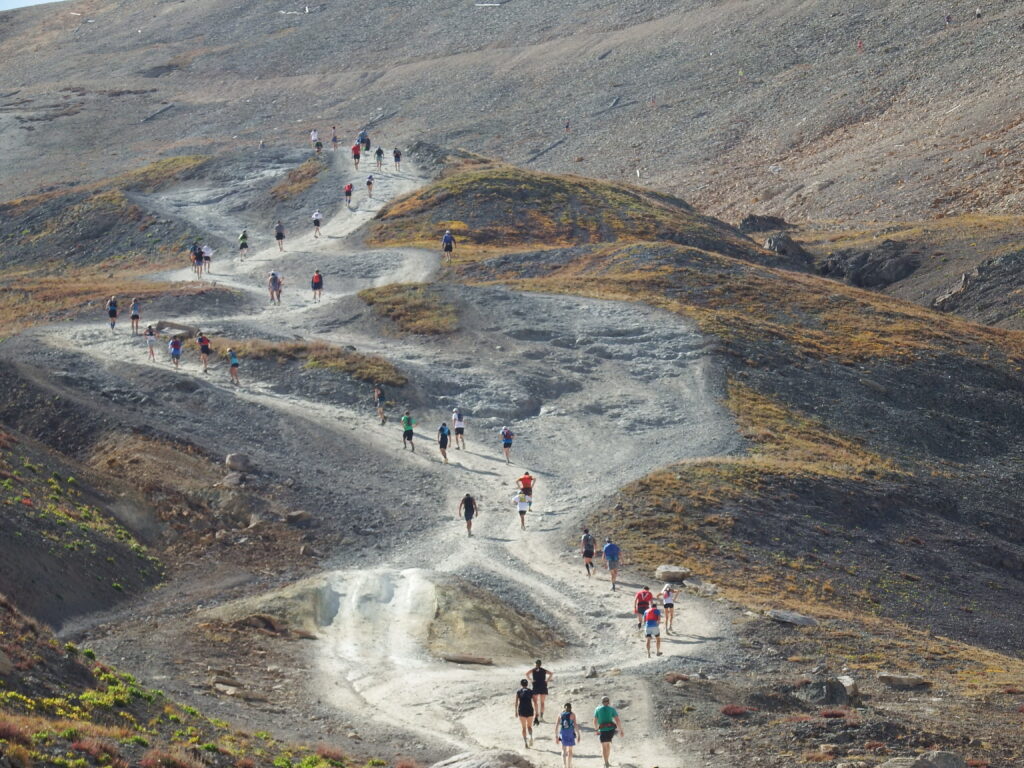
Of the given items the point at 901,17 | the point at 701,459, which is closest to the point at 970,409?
the point at 701,459

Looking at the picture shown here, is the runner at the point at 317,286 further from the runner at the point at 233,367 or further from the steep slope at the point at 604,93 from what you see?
the steep slope at the point at 604,93

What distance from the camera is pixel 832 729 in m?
24.4

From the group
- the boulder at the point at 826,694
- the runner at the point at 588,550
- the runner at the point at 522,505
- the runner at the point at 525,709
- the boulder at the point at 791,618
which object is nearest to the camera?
the runner at the point at 525,709

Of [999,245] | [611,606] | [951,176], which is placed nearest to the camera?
[611,606]

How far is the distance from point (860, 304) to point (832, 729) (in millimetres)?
46744

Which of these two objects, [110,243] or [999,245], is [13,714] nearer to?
[110,243]

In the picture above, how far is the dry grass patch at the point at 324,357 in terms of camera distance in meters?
52.4

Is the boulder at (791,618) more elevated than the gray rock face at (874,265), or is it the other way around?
the gray rock face at (874,265)

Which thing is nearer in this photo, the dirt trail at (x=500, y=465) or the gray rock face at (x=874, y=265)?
the dirt trail at (x=500, y=465)

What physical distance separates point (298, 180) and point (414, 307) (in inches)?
1317

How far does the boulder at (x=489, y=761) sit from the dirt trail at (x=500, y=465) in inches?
87.9

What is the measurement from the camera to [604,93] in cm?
13325

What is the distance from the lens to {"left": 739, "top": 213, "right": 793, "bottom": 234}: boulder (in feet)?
312

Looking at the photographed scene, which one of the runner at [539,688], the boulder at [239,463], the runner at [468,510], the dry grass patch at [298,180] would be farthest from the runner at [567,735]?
the dry grass patch at [298,180]
